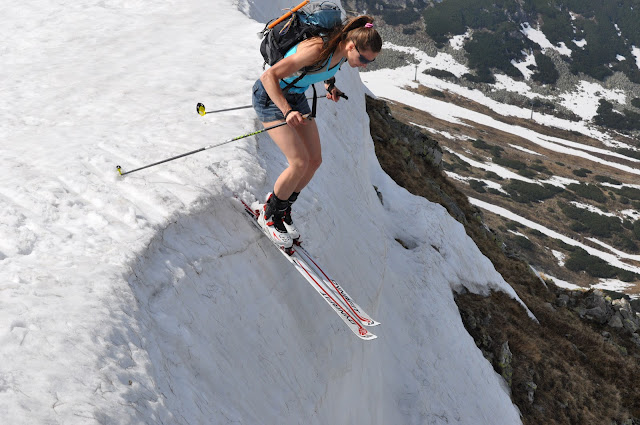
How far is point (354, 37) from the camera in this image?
6.75 metres

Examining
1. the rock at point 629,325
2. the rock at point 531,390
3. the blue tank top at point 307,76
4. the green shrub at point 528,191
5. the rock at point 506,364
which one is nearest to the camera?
the blue tank top at point 307,76

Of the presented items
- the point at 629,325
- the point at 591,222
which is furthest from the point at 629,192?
the point at 629,325

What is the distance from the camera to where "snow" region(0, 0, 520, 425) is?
17.0ft

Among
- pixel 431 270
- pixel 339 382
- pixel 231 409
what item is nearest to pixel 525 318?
pixel 431 270

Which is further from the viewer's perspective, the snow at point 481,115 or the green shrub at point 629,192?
the snow at point 481,115

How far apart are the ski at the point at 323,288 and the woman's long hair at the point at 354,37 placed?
2690 millimetres

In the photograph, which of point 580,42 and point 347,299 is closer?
point 347,299

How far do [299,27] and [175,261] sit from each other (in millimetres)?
3402

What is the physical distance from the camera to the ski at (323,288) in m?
8.18

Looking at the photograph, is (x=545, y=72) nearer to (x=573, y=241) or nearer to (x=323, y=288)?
(x=573, y=241)

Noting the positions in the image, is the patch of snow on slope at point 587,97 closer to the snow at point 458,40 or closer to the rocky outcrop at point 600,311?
the snow at point 458,40

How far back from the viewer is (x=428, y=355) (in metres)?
14.7

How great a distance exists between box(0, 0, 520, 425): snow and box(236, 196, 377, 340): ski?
0.25 m

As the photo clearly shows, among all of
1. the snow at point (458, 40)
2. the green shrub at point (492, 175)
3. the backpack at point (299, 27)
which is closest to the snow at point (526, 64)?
the snow at point (458, 40)
